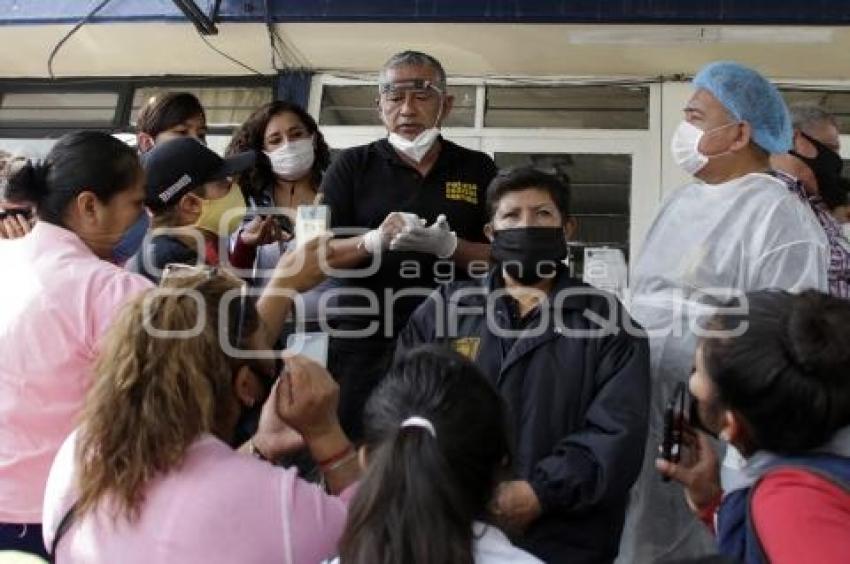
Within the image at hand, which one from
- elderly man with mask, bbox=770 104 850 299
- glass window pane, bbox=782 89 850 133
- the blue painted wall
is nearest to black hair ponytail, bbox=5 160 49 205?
elderly man with mask, bbox=770 104 850 299

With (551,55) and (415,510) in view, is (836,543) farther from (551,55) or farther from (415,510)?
(551,55)

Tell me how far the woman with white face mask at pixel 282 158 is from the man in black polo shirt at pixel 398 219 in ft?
0.84

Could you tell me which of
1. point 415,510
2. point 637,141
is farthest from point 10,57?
point 415,510

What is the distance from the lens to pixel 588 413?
187cm

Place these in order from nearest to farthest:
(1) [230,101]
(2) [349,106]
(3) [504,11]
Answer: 1. (3) [504,11]
2. (2) [349,106]
3. (1) [230,101]

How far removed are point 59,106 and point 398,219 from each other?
4776 mm

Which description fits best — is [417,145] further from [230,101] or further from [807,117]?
[230,101]

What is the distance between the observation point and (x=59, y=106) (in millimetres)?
6129

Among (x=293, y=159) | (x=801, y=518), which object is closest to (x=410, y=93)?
(x=293, y=159)

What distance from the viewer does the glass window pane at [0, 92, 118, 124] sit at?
6.02 m

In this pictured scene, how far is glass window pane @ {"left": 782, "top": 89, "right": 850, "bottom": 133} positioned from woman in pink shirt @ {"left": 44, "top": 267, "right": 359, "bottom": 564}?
4.32 meters

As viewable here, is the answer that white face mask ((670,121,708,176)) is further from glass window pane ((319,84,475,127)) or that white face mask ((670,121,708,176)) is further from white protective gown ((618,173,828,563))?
glass window pane ((319,84,475,127))

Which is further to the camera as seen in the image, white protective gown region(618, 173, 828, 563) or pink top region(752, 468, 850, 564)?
white protective gown region(618, 173, 828, 563)

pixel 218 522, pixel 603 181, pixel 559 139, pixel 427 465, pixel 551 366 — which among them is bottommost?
pixel 218 522
